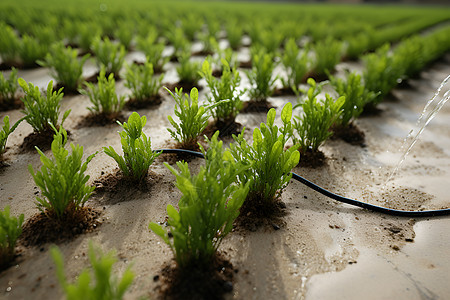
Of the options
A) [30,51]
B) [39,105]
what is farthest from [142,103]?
[30,51]

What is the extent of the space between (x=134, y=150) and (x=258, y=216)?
36.0 inches

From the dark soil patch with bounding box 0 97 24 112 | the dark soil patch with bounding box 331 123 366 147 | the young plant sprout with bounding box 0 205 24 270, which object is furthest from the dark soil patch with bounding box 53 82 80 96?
the dark soil patch with bounding box 331 123 366 147

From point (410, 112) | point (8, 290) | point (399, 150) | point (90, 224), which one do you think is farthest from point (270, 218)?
point (410, 112)

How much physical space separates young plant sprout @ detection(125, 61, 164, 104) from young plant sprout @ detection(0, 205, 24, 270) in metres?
2.03

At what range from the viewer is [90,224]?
5.92ft

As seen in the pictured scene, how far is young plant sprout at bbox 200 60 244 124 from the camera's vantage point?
2.64 m

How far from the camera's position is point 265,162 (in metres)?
1.85

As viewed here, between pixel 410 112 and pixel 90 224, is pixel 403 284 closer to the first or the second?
pixel 90 224

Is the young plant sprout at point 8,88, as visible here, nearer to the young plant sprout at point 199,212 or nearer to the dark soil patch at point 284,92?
the young plant sprout at point 199,212

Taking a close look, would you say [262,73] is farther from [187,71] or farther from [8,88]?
[8,88]

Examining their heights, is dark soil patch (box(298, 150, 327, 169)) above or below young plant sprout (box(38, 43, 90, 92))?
below

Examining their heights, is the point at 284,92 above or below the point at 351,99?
below

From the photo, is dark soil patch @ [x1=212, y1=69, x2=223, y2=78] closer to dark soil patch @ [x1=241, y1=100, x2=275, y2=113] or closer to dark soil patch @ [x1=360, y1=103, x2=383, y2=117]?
dark soil patch @ [x1=241, y1=100, x2=275, y2=113]

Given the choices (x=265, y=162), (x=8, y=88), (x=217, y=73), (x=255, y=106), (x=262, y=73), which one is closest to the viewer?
(x=265, y=162)
